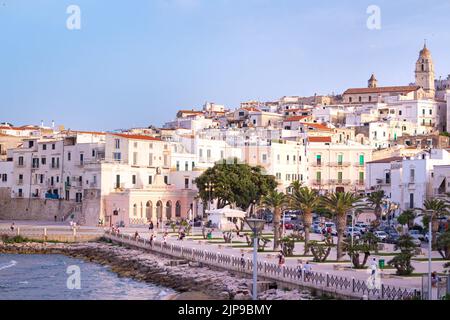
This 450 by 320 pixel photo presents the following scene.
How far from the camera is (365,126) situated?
107000 mm

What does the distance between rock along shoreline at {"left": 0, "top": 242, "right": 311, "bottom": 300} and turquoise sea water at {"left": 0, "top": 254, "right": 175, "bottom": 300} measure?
0.86 metres

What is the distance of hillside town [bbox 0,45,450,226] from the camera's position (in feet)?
234

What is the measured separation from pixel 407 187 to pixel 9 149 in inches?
1701

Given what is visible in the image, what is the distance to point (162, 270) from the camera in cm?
4412

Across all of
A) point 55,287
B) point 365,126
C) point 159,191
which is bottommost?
point 55,287

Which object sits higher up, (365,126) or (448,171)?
(365,126)

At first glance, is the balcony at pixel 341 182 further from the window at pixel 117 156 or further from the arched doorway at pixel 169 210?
the window at pixel 117 156

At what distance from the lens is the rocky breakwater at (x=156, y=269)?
3438cm

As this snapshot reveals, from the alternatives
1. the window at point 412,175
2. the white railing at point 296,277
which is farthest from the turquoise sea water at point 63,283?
the window at point 412,175

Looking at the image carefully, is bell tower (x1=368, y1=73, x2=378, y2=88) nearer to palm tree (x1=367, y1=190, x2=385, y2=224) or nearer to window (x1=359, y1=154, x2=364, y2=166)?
window (x1=359, y1=154, x2=364, y2=166)

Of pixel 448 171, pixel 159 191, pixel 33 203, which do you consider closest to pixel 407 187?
pixel 448 171

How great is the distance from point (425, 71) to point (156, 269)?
108958mm

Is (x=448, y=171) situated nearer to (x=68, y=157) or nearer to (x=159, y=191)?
(x=159, y=191)
